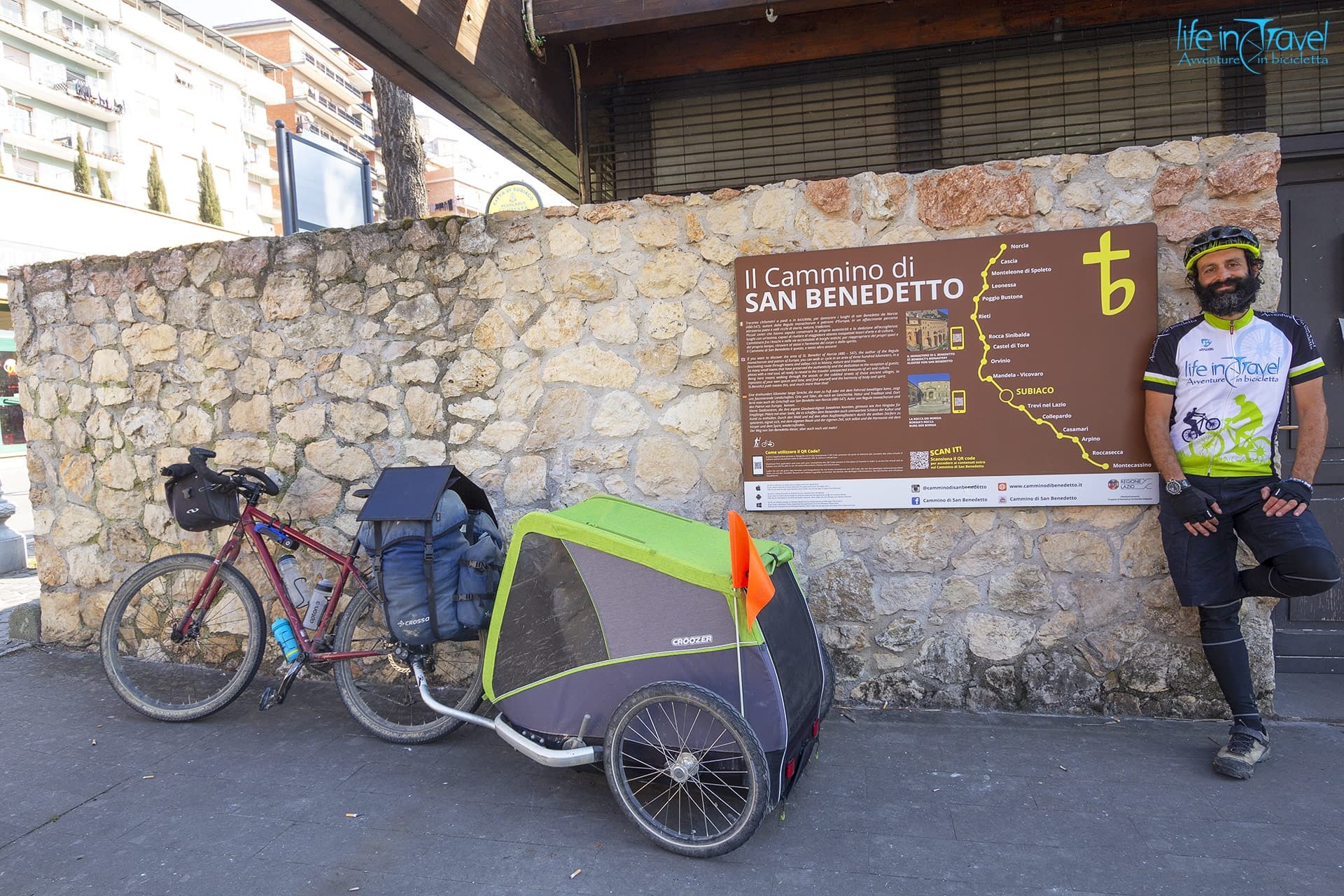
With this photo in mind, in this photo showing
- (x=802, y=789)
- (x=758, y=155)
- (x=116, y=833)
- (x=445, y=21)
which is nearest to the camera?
(x=116, y=833)

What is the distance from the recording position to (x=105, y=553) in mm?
4688

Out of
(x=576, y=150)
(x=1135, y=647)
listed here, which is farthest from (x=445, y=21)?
(x=1135, y=647)

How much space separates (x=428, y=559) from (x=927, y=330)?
95.5 inches

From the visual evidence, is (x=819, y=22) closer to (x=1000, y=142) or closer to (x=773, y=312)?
(x=1000, y=142)

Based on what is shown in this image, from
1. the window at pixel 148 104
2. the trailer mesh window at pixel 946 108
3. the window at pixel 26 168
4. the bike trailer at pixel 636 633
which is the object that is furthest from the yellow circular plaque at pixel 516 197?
the window at pixel 148 104

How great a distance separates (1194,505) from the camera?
3.16 meters

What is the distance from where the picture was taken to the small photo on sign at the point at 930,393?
11.9ft

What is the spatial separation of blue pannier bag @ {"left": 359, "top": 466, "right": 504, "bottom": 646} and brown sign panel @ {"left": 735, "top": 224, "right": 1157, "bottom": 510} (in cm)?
134

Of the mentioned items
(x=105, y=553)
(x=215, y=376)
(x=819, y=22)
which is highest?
(x=819, y=22)

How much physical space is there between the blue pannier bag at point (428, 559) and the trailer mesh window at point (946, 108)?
10.6 feet

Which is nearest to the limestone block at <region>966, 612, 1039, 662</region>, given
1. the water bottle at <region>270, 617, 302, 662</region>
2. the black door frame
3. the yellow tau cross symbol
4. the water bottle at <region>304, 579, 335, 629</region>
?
the yellow tau cross symbol

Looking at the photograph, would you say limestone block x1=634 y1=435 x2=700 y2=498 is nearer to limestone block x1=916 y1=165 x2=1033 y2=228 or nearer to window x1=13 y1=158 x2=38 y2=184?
limestone block x1=916 y1=165 x2=1033 y2=228

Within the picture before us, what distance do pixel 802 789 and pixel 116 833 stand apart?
A: 101 inches

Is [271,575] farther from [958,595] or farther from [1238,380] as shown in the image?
[1238,380]
